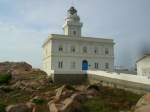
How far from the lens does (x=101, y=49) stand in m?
47.3

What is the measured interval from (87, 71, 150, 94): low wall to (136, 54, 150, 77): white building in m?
6.53

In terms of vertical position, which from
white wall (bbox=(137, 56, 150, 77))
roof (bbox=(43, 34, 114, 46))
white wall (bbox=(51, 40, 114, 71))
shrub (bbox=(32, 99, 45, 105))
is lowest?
shrub (bbox=(32, 99, 45, 105))

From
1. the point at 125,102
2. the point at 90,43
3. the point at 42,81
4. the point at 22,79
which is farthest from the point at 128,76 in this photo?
the point at 90,43

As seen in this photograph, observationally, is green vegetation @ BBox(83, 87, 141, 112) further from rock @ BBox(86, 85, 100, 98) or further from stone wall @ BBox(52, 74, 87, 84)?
stone wall @ BBox(52, 74, 87, 84)

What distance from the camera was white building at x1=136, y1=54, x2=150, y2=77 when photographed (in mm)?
35303

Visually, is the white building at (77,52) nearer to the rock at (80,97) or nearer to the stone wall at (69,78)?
the stone wall at (69,78)

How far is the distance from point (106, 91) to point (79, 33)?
2350 centimetres

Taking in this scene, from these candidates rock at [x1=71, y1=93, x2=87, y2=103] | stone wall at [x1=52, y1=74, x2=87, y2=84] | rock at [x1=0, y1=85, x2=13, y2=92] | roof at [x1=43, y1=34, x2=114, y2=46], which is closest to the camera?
rock at [x1=71, y1=93, x2=87, y2=103]

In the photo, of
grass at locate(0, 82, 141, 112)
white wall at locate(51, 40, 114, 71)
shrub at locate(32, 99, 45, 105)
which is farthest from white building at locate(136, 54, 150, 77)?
shrub at locate(32, 99, 45, 105)

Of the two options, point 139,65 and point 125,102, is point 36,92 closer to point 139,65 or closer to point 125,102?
point 125,102

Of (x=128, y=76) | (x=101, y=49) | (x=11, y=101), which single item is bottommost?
(x=11, y=101)

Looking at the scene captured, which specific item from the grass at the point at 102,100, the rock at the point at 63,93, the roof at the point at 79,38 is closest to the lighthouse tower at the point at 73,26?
the roof at the point at 79,38

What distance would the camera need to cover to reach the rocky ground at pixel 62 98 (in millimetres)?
20422

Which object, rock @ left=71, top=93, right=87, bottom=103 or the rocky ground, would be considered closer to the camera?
the rocky ground
